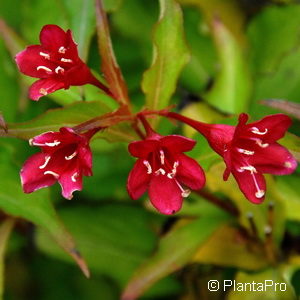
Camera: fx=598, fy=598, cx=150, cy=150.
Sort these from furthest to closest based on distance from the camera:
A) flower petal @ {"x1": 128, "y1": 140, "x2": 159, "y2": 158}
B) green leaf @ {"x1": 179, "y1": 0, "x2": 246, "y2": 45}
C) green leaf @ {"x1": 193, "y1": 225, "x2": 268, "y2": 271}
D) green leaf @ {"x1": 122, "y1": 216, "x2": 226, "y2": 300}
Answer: green leaf @ {"x1": 179, "y1": 0, "x2": 246, "y2": 45}, green leaf @ {"x1": 193, "y1": 225, "x2": 268, "y2": 271}, green leaf @ {"x1": 122, "y1": 216, "x2": 226, "y2": 300}, flower petal @ {"x1": 128, "y1": 140, "x2": 159, "y2": 158}

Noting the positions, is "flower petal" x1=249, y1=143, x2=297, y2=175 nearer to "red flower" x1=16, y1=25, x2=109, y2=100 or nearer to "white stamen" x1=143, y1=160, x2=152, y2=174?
"white stamen" x1=143, y1=160, x2=152, y2=174

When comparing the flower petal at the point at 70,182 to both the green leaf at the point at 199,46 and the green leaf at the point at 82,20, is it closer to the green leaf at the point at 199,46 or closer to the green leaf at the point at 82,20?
the green leaf at the point at 82,20

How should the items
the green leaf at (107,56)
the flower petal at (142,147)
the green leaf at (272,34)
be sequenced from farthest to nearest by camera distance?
the green leaf at (272,34) < the green leaf at (107,56) < the flower petal at (142,147)

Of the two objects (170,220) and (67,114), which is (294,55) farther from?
(67,114)

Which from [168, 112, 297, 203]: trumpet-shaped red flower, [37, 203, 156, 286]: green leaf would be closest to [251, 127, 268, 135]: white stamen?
[168, 112, 297, 203]: trumpet-shaped red flower

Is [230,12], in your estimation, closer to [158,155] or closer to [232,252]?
[232,252]

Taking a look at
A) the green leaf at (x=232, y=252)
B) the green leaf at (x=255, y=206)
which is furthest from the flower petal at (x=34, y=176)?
the green leaf at (x=232, y=252)

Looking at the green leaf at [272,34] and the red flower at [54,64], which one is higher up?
the red flower at [54,64]
